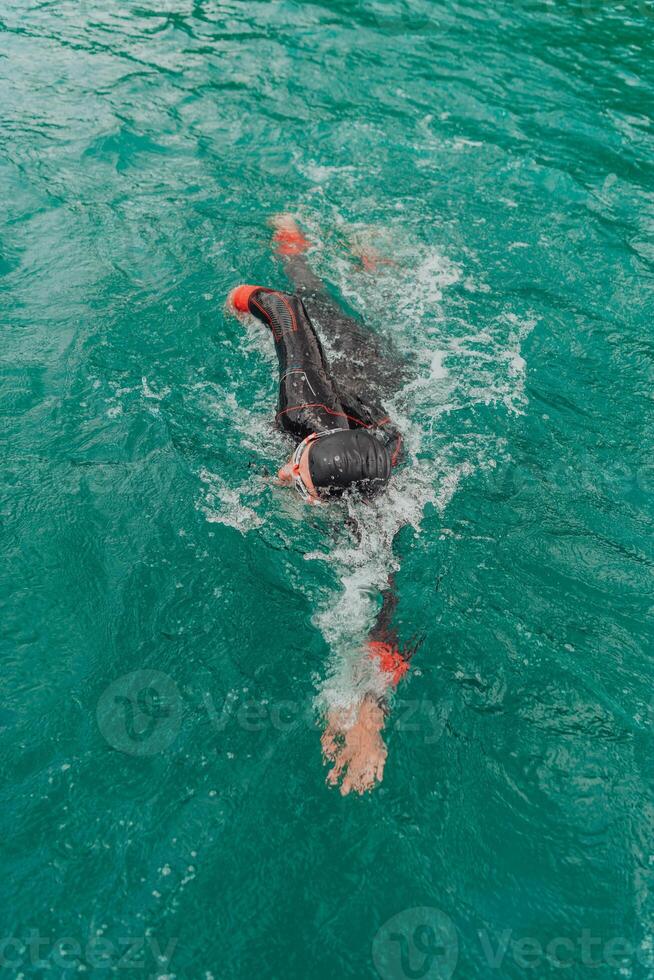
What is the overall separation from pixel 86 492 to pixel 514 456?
431 cm

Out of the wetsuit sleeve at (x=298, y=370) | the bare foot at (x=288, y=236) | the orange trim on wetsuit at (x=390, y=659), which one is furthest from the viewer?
the bare foot at (x=288, y=236)

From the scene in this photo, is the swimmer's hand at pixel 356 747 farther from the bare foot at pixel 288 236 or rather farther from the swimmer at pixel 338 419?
the bare foot at pixel 288 236

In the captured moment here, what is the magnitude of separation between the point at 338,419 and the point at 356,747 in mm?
3081

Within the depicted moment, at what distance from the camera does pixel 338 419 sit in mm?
6316

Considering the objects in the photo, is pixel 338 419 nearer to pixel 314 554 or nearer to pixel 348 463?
pixel 348 463

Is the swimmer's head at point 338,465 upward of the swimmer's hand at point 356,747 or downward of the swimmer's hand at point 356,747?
upward

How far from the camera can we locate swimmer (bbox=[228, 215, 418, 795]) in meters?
4.60

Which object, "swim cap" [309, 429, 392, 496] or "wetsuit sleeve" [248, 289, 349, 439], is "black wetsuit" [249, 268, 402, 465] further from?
"swim cap" [309, 429, 392, 496]

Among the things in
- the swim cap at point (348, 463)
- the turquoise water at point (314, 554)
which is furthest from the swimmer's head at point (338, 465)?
the turquoise water at point (314, 554)

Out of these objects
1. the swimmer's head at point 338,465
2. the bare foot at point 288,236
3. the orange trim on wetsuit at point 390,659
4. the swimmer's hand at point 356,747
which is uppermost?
the bare foot at point 288,236

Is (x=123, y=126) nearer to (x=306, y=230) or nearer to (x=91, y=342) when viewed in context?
(x=306, y=230)

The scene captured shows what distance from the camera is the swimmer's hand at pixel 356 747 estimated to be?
4.40 metres

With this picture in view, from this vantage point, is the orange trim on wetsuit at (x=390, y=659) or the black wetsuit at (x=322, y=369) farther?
the black wetsuit at (x=322, y=369)

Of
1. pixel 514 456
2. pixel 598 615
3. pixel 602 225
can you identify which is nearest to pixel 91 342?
pixel 514 456
